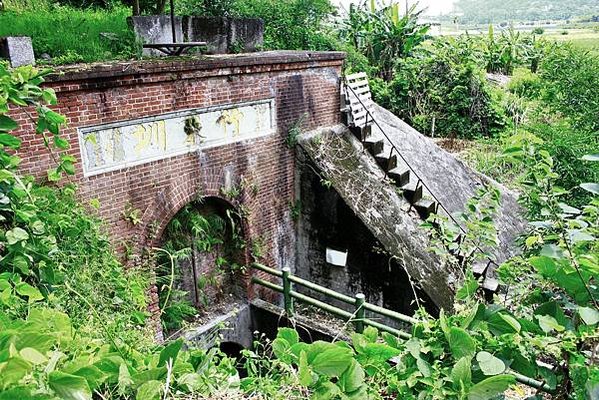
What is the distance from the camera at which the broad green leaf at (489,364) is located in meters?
1.75

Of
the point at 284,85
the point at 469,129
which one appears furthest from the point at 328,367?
the point at 469,129

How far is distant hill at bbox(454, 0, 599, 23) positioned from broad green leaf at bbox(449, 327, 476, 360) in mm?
88276

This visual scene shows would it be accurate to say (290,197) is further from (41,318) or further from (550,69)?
(41,318)

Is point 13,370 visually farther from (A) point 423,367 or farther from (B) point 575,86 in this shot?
(B) point 575,86

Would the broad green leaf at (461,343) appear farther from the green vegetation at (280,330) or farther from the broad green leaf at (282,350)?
the broad green leaf at (282,350)

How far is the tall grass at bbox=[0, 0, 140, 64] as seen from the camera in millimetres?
6516

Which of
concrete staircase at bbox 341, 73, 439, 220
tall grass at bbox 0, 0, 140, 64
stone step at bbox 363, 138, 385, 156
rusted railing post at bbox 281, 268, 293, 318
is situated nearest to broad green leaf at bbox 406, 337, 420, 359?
rusted railing post at bbox 281, 268, 293, 318

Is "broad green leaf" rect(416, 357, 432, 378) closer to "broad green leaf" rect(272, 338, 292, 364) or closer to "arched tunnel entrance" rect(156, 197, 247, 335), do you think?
"broad green leaf" rect(272, 338, 292, 364)

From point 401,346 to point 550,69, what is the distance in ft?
27.3

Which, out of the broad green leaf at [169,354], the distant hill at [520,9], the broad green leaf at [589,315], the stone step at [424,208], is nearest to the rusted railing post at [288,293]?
the stone step at [424,208]

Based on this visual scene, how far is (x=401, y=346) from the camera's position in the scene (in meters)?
2.25

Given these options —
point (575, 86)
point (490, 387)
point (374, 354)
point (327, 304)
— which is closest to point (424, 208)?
point (327, 304)

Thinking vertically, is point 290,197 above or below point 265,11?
below

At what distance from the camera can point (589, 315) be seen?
1.71m
